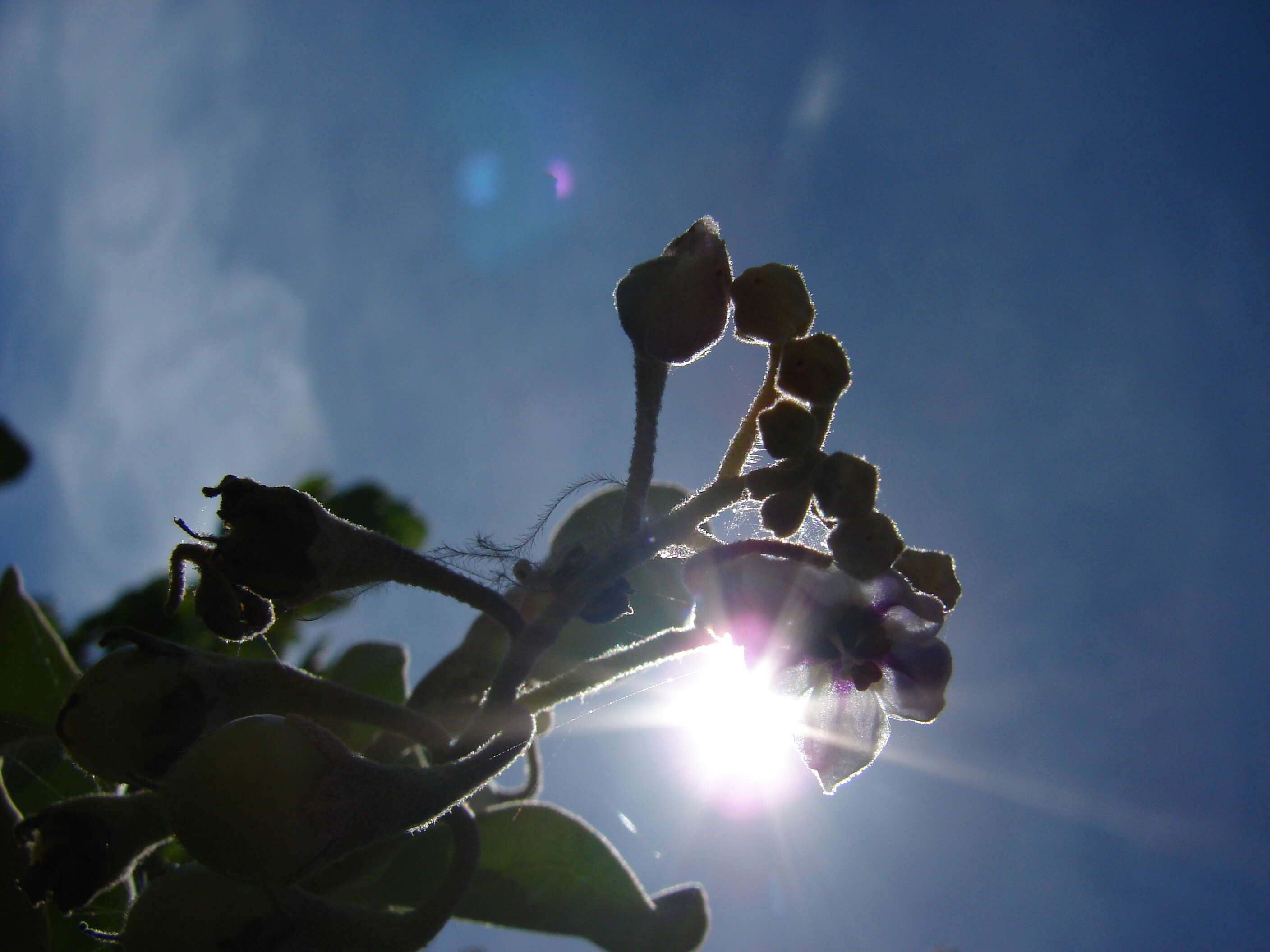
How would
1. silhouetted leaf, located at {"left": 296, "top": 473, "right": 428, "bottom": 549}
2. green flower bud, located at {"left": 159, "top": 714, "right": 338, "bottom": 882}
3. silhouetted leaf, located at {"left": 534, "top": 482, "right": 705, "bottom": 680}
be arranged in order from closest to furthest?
green flower bud, located at {"left": 159, "top": 714, "right": 338, "bottom": 882}
silhouetted leaf, located at {"left": 534, "top": 482, "right": 705, "bottom": 680}
silhouetted leaf, located at {"left": 296, "top": 473, "right": 428, "bottom": 549}

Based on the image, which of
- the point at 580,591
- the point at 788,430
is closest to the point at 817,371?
the point at 788,430

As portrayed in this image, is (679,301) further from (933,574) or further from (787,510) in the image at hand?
(933,574)

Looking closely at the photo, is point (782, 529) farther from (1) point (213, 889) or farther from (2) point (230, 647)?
(2) point (230, 647)

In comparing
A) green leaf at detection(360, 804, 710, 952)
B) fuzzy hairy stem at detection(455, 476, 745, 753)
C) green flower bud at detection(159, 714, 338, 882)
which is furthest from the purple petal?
green leaf at detection(360, 804, 710, 952)

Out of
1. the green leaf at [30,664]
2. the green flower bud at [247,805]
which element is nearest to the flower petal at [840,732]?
the green flower bud at [247,805]

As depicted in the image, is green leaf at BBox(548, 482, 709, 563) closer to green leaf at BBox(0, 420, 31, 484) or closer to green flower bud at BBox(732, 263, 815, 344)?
green flower bud at BBox(732, 263, 815, 344)

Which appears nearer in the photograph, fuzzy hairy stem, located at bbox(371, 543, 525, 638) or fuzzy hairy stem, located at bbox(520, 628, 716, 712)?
fuzzy hairy stem, located at bbox(371, 543, 525, 638)
